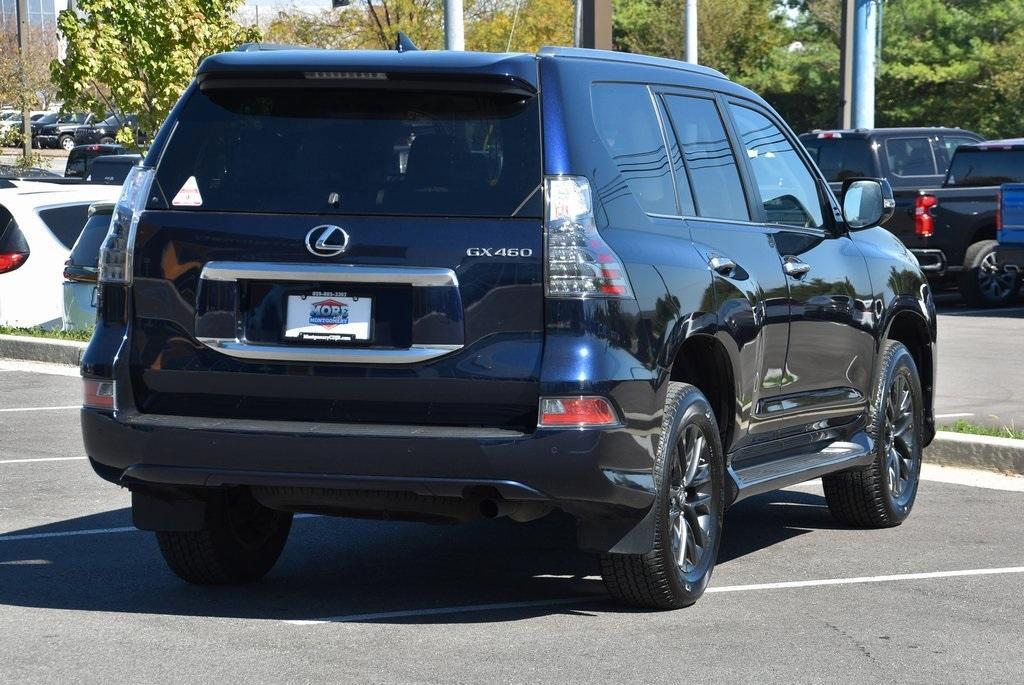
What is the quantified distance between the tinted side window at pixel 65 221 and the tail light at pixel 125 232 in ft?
31.2

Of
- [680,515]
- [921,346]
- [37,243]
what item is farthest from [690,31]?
[680,515]

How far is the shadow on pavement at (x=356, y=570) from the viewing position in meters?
6.26

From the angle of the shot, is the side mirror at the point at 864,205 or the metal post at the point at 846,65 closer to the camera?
the side mirror at the point at 864,205

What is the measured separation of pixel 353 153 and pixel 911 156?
54.8ft

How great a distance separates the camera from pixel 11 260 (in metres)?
15.1

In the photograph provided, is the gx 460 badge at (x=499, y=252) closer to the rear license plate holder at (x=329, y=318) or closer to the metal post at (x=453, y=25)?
the rear license plate holder at (x=329, y=318)

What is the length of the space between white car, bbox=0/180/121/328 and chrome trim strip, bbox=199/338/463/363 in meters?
9.83

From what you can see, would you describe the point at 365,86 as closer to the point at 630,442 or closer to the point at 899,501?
the point at 630,442

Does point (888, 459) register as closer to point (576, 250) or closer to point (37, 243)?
point (576, 250)

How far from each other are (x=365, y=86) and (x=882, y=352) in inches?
123

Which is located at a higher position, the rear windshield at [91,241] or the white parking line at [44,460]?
the rear windshield at [91,241]

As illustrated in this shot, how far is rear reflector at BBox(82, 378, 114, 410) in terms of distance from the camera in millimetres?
5895

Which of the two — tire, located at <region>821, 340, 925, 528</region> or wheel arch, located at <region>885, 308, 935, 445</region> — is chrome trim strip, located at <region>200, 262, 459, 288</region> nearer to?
tire, located at <region>821, 340, 925, 528</region>

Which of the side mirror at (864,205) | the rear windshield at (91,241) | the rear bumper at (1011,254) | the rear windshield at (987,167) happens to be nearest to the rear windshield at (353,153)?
the side mirror at (864,205)
